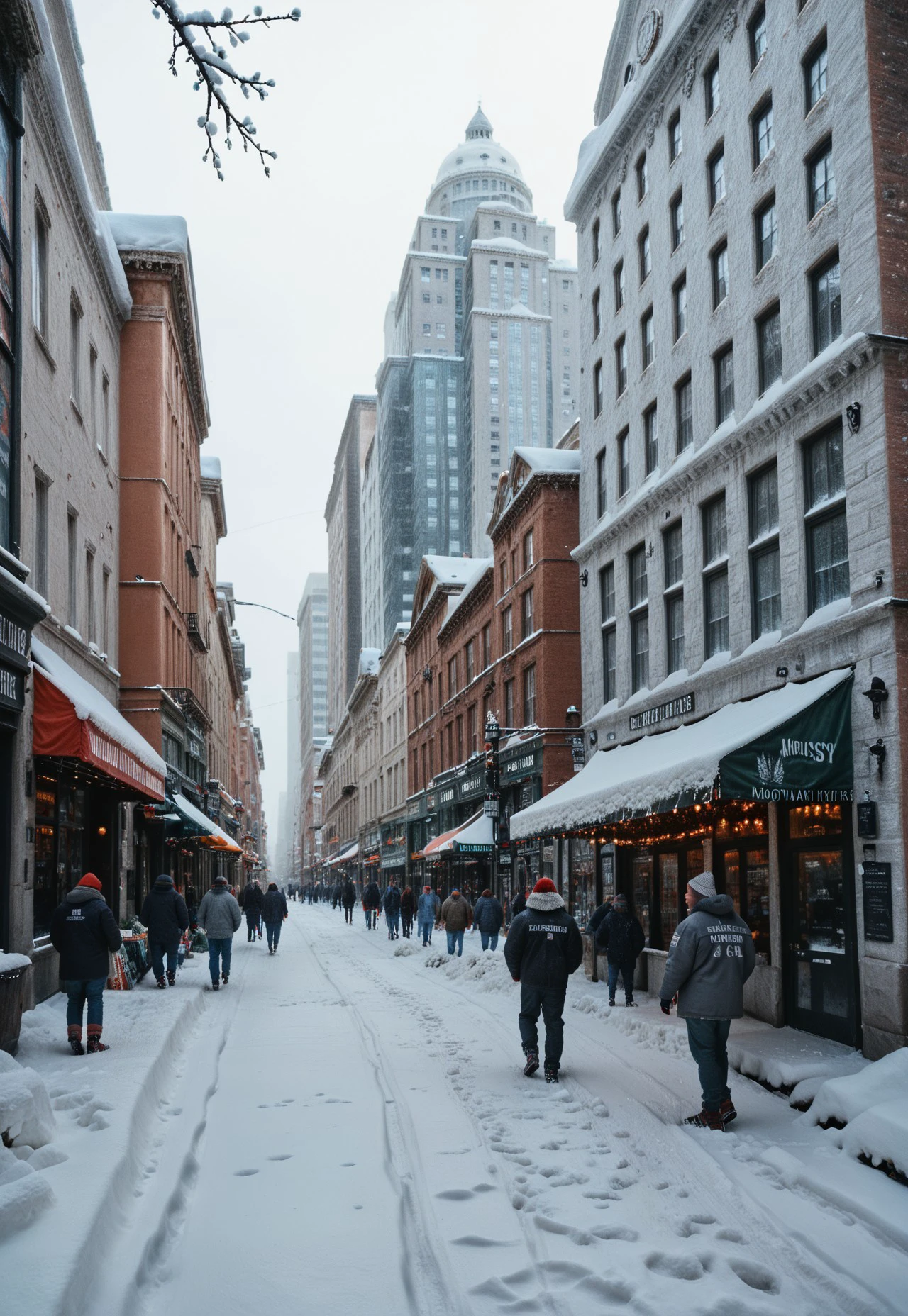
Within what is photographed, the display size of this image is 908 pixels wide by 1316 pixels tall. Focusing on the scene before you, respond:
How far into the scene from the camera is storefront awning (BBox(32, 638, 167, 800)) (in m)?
13.3

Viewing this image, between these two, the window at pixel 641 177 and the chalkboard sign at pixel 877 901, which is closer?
the chalkboard sign at pixel 877 901

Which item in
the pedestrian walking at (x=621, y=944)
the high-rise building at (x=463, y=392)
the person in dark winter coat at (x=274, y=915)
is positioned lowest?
the person in dark winter coat at (x=274, y=915)

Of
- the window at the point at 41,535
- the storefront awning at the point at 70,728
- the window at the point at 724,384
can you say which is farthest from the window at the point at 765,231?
the storefront awning at the point at 70,728

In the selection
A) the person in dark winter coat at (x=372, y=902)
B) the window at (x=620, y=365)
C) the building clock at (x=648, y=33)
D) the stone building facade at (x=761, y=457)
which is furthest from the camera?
the person in dark winter coat at (x=372, y=902)

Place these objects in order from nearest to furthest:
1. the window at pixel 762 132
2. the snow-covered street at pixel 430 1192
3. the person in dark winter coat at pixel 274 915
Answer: the snow-covered street at pixel 430 1192 < the window at pixel 762 132 < the person in dark winter coat at pixel 274 915

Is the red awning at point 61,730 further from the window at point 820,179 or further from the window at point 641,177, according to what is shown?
the window at point 641,177

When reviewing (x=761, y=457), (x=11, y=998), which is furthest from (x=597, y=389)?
(x=11, y=998)

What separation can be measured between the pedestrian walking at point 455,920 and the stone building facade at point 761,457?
3.54 m

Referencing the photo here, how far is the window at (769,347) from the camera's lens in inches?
609

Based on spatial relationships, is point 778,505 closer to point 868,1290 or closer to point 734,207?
point 734,207

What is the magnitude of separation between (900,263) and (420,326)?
158m

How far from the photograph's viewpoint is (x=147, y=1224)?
6.21 meters

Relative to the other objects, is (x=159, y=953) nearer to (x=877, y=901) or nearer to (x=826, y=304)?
(x=877, y=901)

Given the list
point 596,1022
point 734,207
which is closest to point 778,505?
point 734,207
